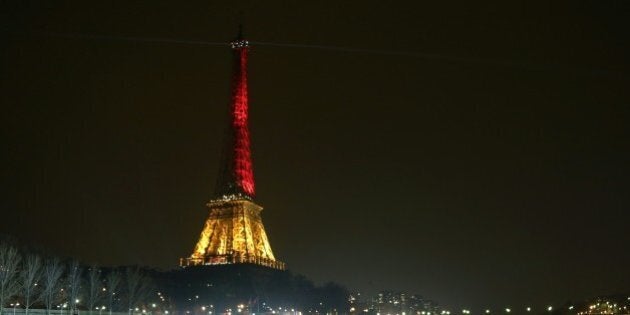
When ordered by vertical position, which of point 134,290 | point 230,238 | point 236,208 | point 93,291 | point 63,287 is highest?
point 236,208

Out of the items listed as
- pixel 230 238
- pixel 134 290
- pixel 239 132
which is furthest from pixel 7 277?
pixel 239 132

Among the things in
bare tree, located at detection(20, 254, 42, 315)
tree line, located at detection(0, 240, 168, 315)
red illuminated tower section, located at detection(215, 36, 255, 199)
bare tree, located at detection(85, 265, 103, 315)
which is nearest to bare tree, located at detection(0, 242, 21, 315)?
tree line, located at detection(0, 240, 168, 315)

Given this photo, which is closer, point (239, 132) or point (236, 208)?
point (236, 208)

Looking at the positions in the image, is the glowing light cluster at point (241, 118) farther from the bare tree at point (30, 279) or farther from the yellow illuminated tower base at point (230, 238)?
the bare tree at point (30, 279)

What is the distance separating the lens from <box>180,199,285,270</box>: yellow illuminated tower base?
105 m

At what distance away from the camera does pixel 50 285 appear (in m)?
66.4

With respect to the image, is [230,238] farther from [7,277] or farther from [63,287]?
[7,277]

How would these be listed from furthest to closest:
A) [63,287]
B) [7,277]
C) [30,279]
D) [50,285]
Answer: [63,287] → [50,285] → [30,279] → [7,277]

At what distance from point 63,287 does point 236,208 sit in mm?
31379

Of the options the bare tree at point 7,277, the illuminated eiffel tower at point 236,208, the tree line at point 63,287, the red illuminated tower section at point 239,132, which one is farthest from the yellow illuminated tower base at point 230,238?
the bare tree at point 7,277

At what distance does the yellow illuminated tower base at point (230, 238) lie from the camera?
343ft

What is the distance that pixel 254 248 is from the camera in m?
107

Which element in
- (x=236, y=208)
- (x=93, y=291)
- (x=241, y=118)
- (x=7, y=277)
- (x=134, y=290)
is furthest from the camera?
(x=241, y=118)

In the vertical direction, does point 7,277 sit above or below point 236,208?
below
